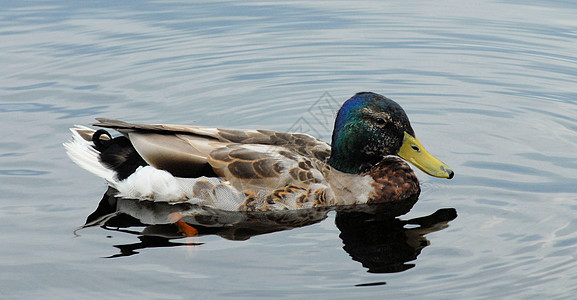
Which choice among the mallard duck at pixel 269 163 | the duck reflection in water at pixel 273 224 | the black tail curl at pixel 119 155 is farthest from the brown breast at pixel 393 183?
the black tail curl at pixel 119 155

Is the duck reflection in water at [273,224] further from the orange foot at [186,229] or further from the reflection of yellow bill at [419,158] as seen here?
the reflection of yellow bill at [419,158]

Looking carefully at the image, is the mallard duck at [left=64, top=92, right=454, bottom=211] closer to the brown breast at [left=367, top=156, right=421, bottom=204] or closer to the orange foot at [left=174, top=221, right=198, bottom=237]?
the brown breast at [left=367, top=156, right=421, bottom=204]

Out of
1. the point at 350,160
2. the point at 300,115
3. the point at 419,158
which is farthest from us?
the point at 300,115

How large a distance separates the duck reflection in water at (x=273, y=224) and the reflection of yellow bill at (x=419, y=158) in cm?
50

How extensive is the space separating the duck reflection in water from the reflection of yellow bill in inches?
19.6

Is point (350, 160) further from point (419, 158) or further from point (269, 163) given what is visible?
point (269, 163)

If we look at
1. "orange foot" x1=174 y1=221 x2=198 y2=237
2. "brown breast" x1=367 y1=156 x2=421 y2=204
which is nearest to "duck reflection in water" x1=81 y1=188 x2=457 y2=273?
"orange foot" x1=174 y1=221 x2=198 y2=237

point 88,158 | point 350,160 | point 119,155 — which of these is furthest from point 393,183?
point 88,158

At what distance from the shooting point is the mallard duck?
9.26m

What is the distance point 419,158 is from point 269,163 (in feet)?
5.40

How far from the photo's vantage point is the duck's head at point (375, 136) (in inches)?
369

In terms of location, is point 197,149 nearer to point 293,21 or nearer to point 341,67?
point 341,67

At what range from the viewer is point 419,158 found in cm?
946

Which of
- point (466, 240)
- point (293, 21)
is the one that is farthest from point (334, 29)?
point (466, 240)
